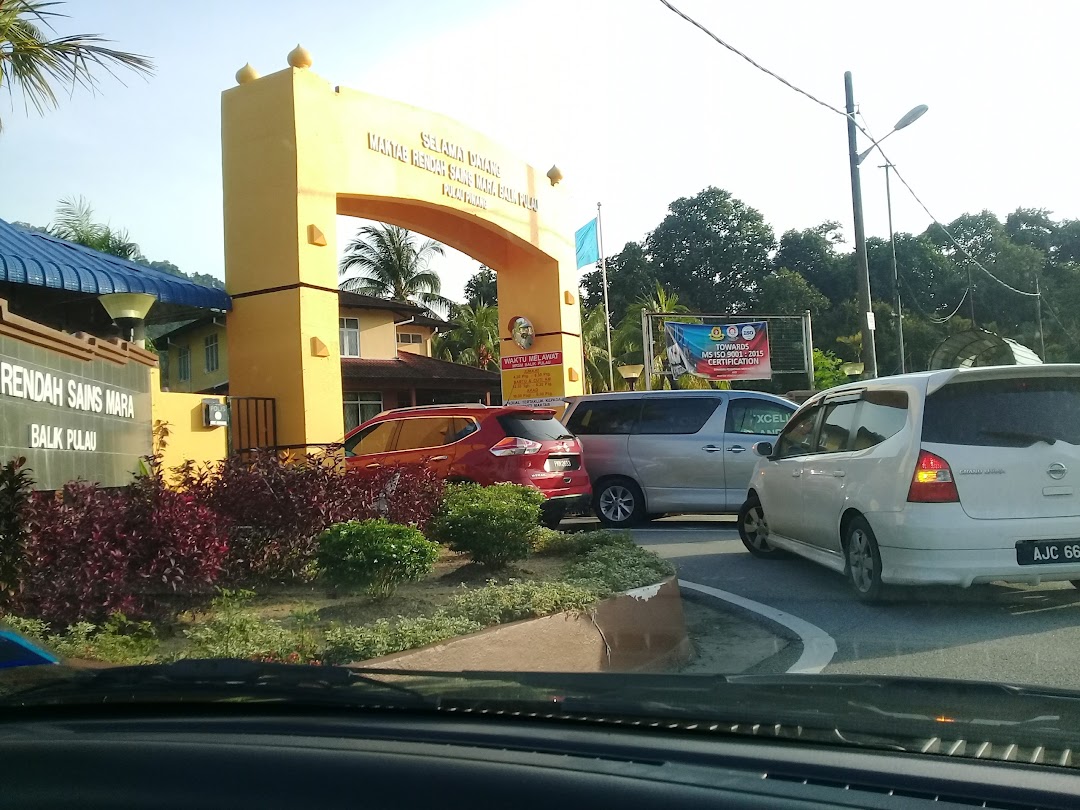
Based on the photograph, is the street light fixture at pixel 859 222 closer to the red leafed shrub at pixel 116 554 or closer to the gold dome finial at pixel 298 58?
the gold dome finial at pixel 298 58

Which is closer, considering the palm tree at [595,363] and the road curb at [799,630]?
the road curb at [799,630]

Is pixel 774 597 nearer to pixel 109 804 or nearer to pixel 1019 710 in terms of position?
pixel 1019 710

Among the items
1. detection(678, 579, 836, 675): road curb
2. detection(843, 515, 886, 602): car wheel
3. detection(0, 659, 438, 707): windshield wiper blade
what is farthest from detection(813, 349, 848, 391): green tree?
detection(0, 659, 438, 707): windshield wiper blade

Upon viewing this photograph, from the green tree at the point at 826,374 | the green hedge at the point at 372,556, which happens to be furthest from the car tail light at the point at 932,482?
the green tree at the point at 826,374

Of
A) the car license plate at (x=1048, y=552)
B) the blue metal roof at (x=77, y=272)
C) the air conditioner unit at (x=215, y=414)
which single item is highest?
the blue metal roof at (x=77, y=272)

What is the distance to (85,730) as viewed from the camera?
2.30m

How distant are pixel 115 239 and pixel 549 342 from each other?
16.1 metres

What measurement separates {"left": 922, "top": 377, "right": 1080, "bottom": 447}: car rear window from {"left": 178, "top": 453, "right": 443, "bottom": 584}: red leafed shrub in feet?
14.0

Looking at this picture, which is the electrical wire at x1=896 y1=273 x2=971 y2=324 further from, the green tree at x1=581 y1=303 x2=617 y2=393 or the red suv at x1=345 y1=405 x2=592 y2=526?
the red suv at x1=345 y1=405 x2=592 y2=526

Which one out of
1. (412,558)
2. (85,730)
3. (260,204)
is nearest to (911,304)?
(260,204)

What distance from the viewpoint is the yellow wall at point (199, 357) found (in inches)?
981

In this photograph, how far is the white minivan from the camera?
20.4ft

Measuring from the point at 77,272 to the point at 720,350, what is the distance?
735 inches

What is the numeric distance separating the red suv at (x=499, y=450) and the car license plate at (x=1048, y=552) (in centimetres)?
558
